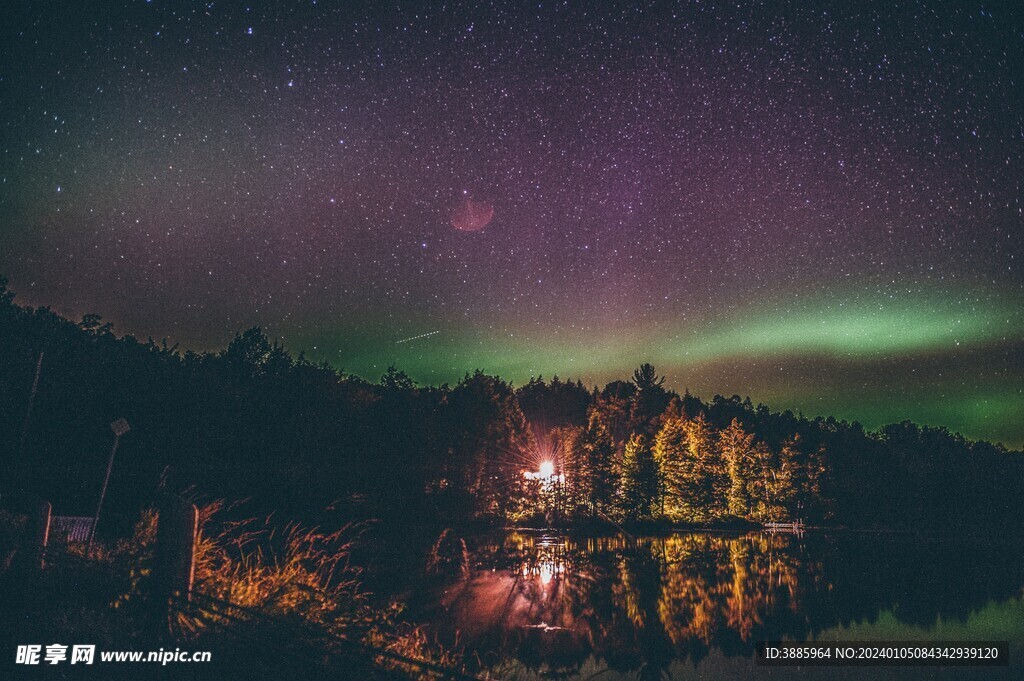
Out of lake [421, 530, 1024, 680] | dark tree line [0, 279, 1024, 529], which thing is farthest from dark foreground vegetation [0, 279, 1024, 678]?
lake [421, 530, 1024, 680]

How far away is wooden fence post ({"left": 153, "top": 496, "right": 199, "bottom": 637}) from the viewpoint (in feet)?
22.4

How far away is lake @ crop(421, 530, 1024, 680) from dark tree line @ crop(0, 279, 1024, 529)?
859cm

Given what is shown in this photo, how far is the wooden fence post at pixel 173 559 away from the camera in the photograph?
269 inches

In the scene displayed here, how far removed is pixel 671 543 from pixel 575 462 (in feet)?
45.0

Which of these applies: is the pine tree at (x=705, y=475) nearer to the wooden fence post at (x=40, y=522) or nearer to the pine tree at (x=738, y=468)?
the pine tree at (x=738, y=468)

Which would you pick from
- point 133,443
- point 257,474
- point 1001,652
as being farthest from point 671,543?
point 133,443

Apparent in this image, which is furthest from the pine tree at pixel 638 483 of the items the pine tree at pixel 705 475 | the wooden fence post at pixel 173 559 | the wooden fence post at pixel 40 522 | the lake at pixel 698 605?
the wooden fence post at pixel 173 559

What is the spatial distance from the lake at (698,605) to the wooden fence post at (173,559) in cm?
478

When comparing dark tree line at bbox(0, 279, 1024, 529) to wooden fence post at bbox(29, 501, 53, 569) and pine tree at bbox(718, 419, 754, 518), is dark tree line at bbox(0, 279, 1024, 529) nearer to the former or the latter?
pine tree at bbox(718, 419, 754, 518)

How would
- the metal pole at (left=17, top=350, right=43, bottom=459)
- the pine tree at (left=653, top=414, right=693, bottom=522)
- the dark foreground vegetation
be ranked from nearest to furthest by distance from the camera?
the dark foreground vegetation, the metal pole at (left=17, top=350, right=43, bottom=459), the pine tree at (left=653, top=414, right=693, bottom=522)

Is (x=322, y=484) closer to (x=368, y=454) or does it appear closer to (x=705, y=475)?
(x=368, y=454)

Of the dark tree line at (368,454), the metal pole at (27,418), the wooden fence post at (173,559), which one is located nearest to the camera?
the wooden fence post at (173,559)

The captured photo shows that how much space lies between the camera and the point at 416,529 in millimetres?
47531

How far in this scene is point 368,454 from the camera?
51594 mm
